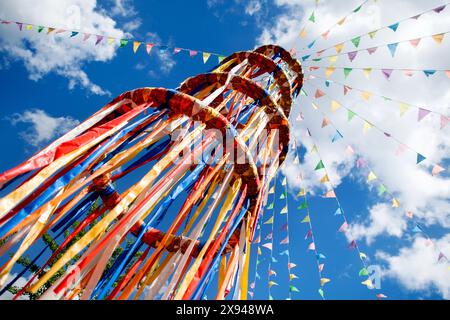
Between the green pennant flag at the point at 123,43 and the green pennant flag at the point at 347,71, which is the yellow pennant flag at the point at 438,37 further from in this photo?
the green pennant flag at the point at 123,43

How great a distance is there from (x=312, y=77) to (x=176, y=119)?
13.1ft

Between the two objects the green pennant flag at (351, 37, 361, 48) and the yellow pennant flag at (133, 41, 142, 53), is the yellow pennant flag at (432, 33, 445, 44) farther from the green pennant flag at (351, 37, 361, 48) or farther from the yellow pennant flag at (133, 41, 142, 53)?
the yellow pennant flag at (133, 41, 142, 53)

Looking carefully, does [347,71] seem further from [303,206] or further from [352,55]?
[303,206]

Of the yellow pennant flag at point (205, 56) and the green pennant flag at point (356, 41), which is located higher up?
the green pennant flag at point (356, 41)

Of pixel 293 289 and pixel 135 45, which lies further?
pixel 293 289

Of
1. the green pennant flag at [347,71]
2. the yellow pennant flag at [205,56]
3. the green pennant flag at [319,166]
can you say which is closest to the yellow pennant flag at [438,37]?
the green pennant flag at [347,71]

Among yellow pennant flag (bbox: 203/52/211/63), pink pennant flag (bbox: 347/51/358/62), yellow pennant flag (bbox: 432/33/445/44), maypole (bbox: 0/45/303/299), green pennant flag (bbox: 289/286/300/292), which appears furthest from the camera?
green pennant flag (bbox: 289/286/300/292)

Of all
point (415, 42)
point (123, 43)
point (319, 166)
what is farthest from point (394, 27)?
point (123, 43)

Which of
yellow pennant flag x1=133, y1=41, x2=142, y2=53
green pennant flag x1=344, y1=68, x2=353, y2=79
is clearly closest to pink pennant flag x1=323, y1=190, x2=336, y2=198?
green pennant flag x1=344, y1=68, x2=353, y2=79

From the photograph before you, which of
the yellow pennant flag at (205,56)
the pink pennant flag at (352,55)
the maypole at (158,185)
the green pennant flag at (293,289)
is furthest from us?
the green pennant flag at (293,289)

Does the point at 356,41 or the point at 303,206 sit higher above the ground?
the point at 356,41

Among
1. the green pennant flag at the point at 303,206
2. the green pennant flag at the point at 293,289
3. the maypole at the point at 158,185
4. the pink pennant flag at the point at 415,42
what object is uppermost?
the pink pennant flag at the point at 415,42

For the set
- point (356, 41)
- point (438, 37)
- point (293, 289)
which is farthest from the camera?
point (293, 289)
